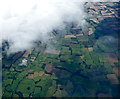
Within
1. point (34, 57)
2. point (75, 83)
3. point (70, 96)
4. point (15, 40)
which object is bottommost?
point (70, 96)

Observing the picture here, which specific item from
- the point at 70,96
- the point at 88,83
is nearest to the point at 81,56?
the point at 88,83

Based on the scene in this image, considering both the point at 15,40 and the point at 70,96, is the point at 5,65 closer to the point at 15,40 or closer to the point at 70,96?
the point at 15,40

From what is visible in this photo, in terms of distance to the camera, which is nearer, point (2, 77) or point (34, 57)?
point (2, 77)

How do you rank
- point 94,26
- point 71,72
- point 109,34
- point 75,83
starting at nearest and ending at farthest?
1. point 75,83
2. point 71,72
3. point 109,34
4. point 94,26

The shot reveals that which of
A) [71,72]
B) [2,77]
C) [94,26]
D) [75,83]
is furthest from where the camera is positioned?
[94,26]

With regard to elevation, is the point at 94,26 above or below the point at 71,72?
above

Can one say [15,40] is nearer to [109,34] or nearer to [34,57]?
[34,57]
